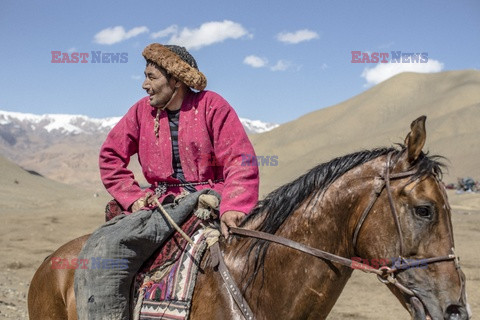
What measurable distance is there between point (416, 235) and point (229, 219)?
3.36 ft

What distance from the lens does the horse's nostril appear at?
7.19ft

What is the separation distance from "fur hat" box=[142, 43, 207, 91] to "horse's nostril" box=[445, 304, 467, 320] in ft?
6.16

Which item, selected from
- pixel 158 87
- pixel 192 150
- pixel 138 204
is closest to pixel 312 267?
pixel 192 150

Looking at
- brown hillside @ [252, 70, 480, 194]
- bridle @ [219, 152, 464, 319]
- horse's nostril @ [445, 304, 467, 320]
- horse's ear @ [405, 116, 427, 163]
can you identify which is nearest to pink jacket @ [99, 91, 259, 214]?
bridle @ [219, 152, 464, 319]

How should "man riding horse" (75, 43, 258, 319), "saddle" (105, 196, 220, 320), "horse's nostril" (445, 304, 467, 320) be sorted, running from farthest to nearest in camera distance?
"man riding horse" (75, 43, 258, 319) < "saddle" (105, 196, 220, 320) < "horse's nostril" (445, 304, 467, 320)

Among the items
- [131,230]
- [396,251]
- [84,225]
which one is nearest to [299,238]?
[396,251]

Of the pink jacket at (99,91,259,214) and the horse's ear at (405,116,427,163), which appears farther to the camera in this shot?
the pink jacket at (99,91,259,214)

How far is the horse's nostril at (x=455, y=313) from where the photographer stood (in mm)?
2191

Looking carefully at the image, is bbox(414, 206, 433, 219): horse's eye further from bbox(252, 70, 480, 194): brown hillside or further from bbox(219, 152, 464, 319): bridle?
bbox(252, 70, 480, 194): brown hillside

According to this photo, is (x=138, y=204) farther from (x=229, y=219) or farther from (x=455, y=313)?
(x=455, y=313)

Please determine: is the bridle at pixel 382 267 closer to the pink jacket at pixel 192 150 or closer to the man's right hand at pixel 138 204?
the pink jacket at pixel 192 150

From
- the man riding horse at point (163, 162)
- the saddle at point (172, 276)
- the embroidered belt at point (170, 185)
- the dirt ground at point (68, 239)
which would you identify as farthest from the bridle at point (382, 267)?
the dirt ground at point (68, 239)

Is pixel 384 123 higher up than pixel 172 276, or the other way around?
pixel 172 276

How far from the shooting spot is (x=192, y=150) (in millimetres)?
3092
